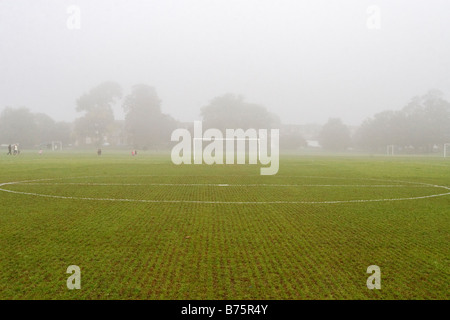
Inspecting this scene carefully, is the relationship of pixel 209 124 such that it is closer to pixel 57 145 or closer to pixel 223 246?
pixel 57 145

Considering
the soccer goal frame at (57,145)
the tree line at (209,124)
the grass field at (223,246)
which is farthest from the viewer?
the soccer goal frame at (57,145)

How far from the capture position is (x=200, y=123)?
120875mm

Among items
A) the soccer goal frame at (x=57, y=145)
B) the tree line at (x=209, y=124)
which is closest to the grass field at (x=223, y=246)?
the tree line at (x=209, y=124)

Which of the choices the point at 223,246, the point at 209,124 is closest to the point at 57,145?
the point at 209,124

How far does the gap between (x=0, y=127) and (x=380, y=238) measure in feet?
394

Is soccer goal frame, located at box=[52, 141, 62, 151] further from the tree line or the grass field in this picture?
the grass field

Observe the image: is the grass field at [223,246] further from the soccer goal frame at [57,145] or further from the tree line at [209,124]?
the soccer goal frame at [57,145]

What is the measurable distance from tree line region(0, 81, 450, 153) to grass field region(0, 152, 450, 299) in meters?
92.7

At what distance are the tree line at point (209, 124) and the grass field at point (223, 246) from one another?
304 feet

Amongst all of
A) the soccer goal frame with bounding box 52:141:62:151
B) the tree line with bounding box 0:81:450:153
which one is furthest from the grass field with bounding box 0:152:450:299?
the soccer goal frame with bounding box 52:141:62:151

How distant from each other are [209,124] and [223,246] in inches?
4366

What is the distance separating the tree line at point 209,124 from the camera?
327 feet
